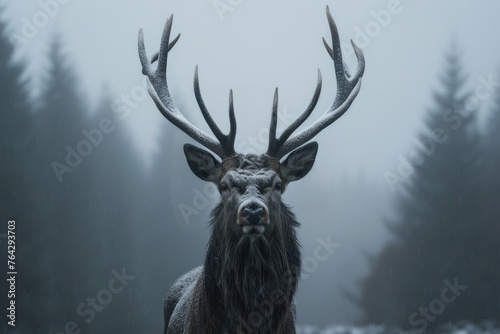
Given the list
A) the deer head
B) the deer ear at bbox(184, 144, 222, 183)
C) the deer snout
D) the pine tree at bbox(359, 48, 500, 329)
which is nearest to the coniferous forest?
the pine tree at bbox(359, 48, 500, 329)

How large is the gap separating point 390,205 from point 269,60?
274 feet

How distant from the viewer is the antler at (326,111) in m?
5.55

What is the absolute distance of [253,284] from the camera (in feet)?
16.2

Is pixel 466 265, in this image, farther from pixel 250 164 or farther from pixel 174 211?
pixel 250 164

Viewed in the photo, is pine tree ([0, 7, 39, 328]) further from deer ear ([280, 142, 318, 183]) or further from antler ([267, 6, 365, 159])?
deer ear ([280, 142, 318, 183])

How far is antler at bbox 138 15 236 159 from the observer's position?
552 centimetres

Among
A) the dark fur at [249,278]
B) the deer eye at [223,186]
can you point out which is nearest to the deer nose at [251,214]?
the dark fur at [249,278]

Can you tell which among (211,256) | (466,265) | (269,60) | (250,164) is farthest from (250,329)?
(269,60)

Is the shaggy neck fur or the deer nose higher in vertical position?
the deer nose

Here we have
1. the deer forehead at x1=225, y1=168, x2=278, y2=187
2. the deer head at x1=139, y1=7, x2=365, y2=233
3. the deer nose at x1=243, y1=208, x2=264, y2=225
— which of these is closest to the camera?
the deer nose at x1=243, y1=208, x2=264, y2=225

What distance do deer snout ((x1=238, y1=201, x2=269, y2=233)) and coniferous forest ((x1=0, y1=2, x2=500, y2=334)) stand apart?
12754 mm

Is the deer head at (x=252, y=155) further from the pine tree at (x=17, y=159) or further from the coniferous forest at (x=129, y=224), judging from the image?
the pine tree at (x=17, y=159)

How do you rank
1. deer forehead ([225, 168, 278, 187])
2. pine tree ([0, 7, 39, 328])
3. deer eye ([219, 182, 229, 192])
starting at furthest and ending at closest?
1. pine tree ([0, 7, 39, 328])
2. deer eye ([219, 182, 229, 192])
3. deer forehead ([225, 168, 278, 187])

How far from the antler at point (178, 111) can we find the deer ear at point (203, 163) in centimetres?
12
